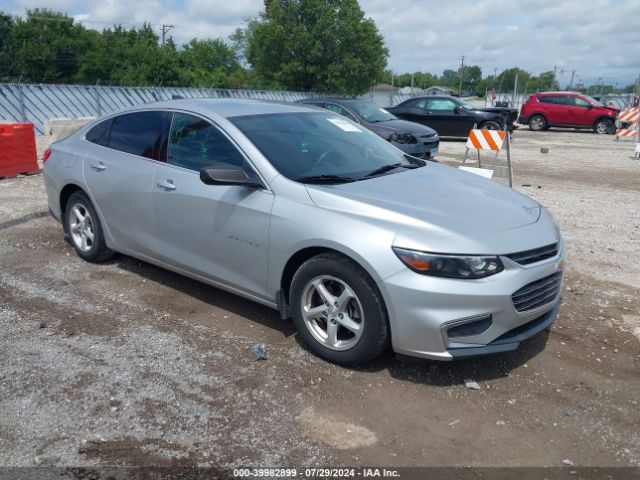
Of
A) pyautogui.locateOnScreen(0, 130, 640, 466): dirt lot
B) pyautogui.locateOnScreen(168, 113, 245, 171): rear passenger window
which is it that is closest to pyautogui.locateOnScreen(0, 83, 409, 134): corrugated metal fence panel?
pyautogui.locateOnScreen(168, 113, 245, 171): rear passenger window

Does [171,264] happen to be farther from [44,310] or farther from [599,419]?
[599,419]

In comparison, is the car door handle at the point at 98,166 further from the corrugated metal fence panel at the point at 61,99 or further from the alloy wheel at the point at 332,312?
the corrugated metal fence panel at the point at 61,99

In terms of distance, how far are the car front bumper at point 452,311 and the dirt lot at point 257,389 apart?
33 centimetres

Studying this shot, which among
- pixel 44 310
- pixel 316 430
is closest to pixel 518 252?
pixel 316 430

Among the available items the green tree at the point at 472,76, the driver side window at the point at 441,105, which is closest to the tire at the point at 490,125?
the driver side window at the point at 441,105

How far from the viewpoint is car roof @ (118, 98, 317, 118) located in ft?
15.1

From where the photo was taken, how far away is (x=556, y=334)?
4379 millimetres

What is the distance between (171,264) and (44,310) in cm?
106

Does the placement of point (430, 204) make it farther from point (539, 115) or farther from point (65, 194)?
point (539, 115)

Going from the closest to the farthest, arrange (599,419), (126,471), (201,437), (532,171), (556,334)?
(126,471) → (201,437) → (599,419) → (556,334) → (532,171)

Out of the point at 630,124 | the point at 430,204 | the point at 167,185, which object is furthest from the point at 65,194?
the point at 630,124

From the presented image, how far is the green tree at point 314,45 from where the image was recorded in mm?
46312

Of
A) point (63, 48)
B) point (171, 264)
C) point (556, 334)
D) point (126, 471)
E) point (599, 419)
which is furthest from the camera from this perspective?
point (63, 48)

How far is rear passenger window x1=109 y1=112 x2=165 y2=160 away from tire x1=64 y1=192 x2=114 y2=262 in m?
0.69
